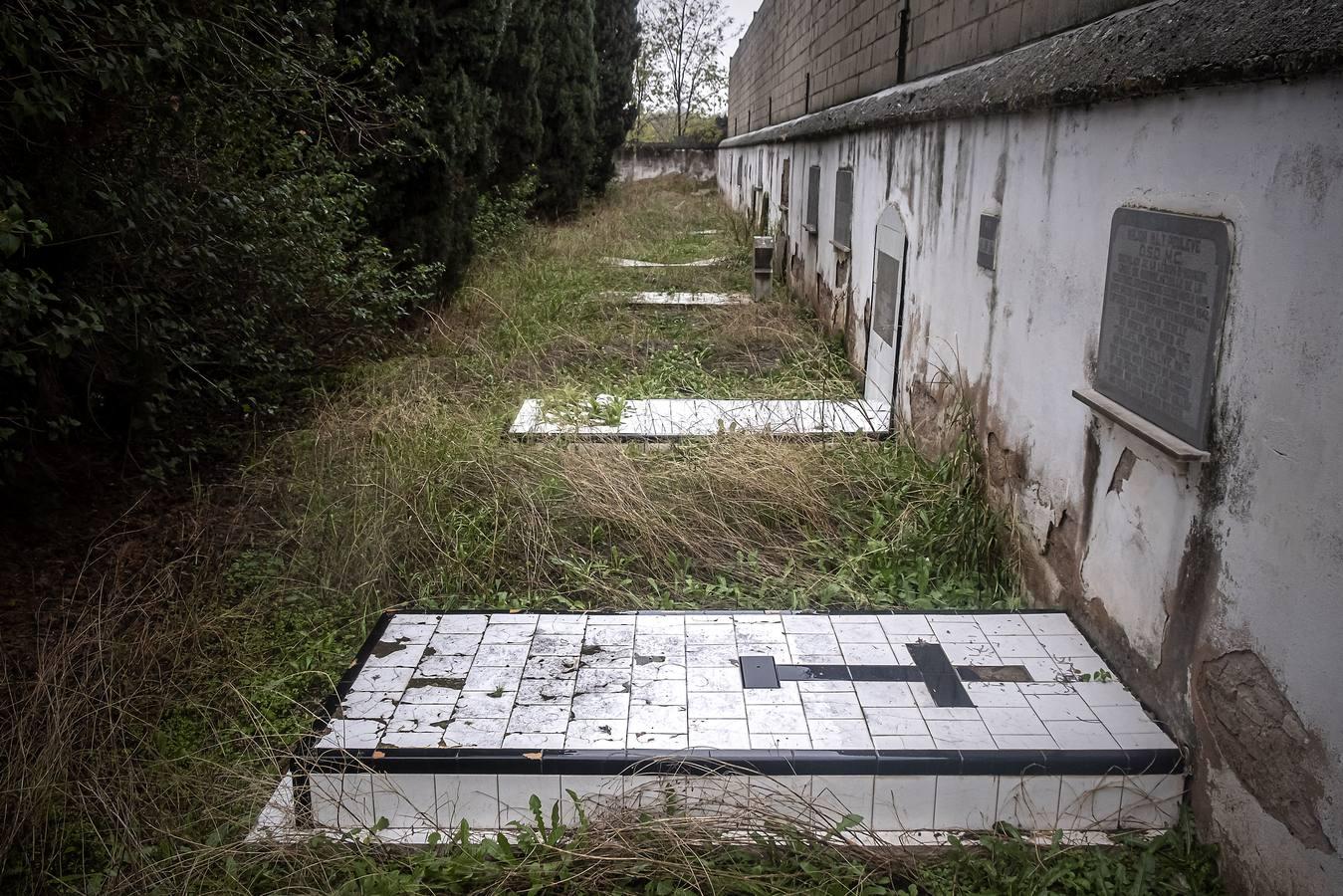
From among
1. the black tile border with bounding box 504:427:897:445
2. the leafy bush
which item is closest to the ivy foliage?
the leafy bush

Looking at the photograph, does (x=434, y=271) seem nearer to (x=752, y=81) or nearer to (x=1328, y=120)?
(x=1328, y=120)

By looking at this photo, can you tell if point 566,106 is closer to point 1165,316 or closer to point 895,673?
point 895,673

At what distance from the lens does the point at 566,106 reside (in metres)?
A: 16.0

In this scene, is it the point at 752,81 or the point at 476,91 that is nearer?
the point at 476,91

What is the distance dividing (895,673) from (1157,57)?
6.63 ft

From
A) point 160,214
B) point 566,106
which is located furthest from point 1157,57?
point 566,106

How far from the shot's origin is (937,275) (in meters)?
5.18

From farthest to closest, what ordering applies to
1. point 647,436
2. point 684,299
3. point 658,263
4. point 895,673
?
point 658,263, point 684,299, point 647,436, point 895,673

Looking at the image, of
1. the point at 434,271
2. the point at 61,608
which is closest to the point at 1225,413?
the point at 61,608

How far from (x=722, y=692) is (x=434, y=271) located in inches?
220

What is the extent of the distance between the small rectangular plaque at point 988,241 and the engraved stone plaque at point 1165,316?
3.73ft

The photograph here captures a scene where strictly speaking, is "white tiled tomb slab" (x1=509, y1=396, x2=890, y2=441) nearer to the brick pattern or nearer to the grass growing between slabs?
the grass growing between slabs

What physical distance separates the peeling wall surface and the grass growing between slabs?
22.7 meters

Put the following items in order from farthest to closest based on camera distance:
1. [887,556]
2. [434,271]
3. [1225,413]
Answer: [434,271] → [887,556] → [1225,413]
